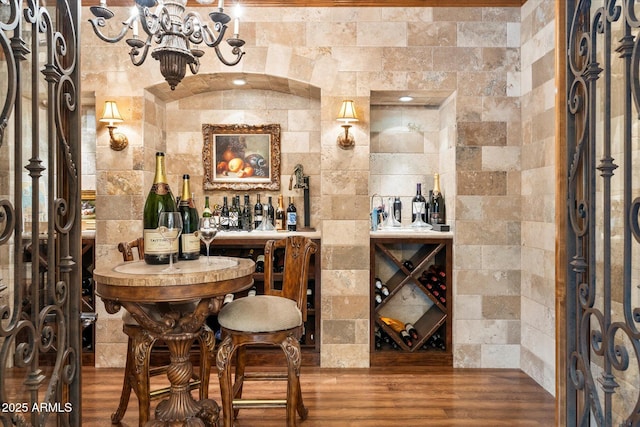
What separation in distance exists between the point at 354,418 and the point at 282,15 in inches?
118

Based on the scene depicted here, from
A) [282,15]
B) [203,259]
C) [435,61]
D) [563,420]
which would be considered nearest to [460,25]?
[435,61]

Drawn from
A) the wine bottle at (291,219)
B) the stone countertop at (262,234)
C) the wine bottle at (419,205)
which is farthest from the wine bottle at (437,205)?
the wine bottle at (291,219)

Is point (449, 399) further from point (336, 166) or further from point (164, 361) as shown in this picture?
point (164, 361)

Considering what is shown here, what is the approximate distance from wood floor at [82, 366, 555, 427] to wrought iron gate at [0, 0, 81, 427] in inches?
49.0

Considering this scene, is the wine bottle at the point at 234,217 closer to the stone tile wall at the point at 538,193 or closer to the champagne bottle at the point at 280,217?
the champagne bottle at the point at 280,217

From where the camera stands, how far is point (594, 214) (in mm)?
1440

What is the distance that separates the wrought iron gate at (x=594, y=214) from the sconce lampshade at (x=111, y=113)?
3.12m

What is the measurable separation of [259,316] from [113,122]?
2.22 meters

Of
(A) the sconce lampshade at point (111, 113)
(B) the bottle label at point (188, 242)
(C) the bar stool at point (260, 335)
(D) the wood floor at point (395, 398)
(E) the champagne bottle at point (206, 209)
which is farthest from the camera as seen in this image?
(E) the champagne bottle at point (206, 209)

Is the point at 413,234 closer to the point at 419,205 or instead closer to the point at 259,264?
the point at 419,205

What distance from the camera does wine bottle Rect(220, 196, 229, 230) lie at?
389cm

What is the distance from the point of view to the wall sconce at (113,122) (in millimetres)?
3432

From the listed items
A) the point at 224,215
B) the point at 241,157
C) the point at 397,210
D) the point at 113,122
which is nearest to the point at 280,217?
the point at 224,215

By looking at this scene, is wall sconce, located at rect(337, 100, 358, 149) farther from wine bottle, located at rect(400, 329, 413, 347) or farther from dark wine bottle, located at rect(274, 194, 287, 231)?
wine bottle, located at rect(400, 329, 413, 347)
